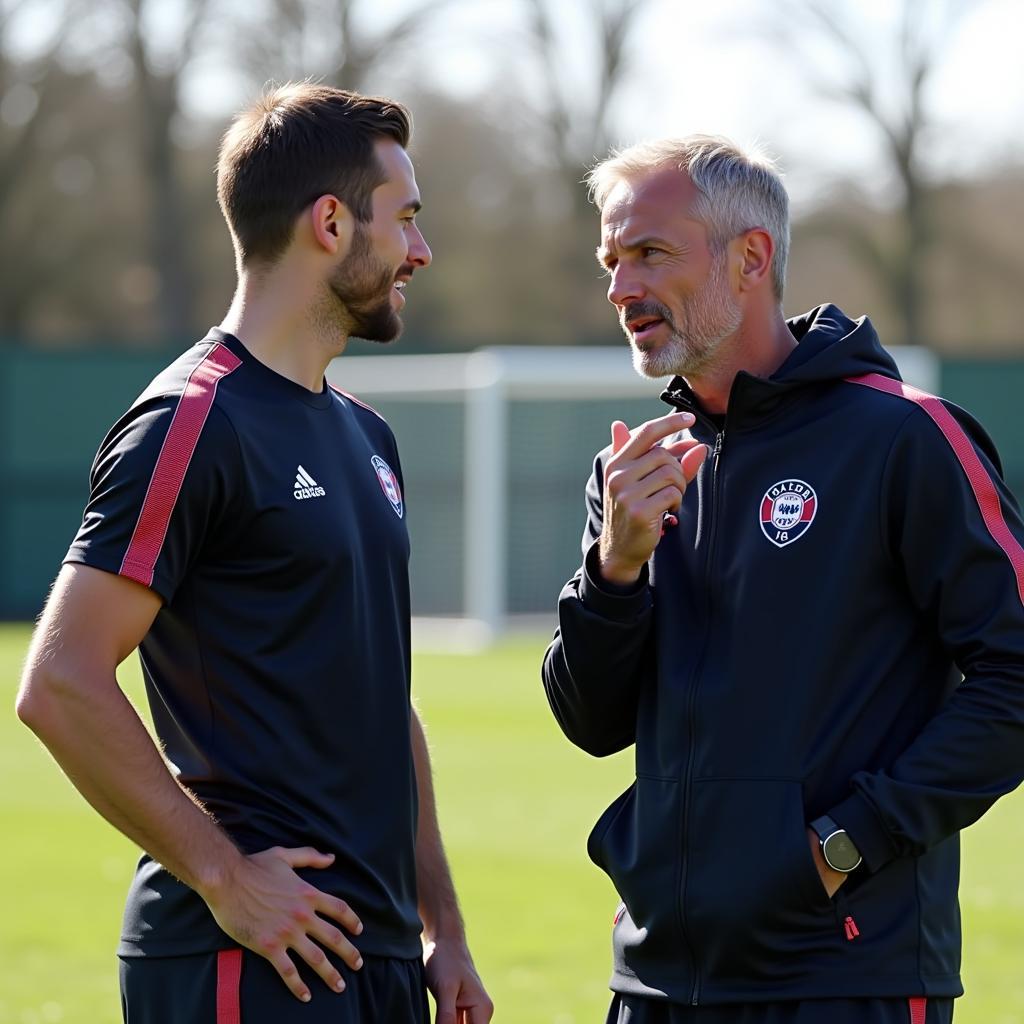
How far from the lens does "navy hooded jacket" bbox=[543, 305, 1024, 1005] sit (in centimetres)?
331

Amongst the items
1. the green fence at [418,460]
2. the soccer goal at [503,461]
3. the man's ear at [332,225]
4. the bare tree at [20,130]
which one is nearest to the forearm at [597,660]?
the man's ear at [332,225]

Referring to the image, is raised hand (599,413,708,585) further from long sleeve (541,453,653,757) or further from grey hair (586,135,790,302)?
grey hair (586,135,790,302)

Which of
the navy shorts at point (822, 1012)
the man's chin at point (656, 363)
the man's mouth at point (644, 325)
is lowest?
the navy shorts at point (822, 1012)

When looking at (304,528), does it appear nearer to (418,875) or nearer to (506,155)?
(418,875)

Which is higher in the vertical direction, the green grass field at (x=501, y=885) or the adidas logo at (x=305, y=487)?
the adidas logo at (x=305, y=487)

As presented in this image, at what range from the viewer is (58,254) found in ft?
→ 108

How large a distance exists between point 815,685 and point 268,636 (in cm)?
100

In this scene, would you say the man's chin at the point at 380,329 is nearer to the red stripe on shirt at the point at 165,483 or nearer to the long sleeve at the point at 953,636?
the red stripe on shirt at the point at 165,483

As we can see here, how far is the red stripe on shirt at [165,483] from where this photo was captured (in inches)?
126

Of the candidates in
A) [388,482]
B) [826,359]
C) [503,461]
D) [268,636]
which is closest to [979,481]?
[826,359]

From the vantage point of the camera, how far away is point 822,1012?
330cm

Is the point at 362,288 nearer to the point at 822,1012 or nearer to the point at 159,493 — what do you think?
the point at 159,493

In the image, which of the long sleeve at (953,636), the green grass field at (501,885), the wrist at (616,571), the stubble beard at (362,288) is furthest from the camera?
the green grass field at (501,885)

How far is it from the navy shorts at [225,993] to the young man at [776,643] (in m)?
0.59
